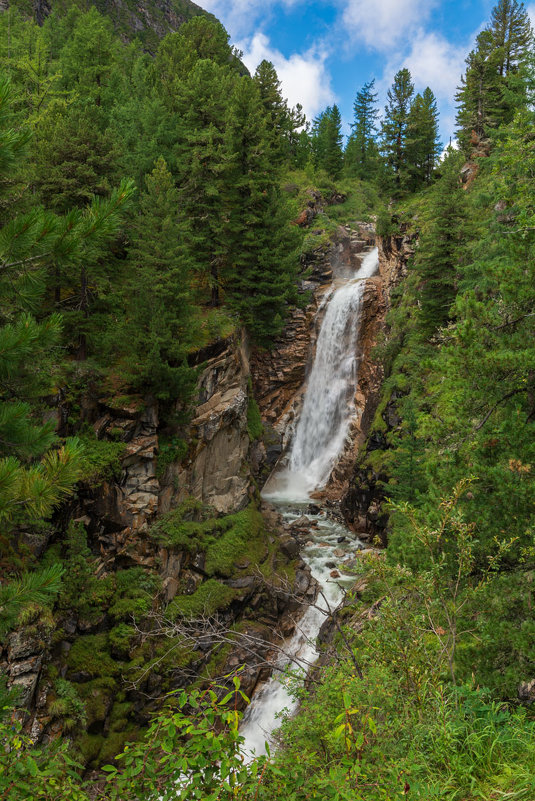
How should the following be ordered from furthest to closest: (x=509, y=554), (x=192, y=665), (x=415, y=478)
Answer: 1. (x=415, y=478)
2. (x=192, y=665)
3. (x=509, y=554)

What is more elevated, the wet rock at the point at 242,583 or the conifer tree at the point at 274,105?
the conifer tree at the point at 274,105

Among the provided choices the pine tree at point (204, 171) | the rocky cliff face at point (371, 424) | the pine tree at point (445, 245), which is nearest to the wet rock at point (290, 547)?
the rocky cliff face at point (371, 424)

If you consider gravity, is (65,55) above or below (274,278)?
above

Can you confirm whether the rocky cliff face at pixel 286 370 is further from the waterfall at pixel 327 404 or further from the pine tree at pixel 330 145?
the pine tree at pixel 330 145

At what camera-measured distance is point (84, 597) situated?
38.3ft

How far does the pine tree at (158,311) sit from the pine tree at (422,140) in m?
24.0

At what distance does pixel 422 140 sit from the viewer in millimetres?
31719

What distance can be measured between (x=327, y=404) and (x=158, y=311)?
14430mm

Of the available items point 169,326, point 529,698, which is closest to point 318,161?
point 169,326

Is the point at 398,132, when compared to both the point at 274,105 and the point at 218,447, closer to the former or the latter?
the point at 274,105

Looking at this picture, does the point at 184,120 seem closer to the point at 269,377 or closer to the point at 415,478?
the point at 269,377

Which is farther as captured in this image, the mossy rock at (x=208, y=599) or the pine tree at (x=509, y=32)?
the pine tree at (x=509, y=32)

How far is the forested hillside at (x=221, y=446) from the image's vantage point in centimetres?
376

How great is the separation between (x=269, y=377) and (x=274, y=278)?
6369 mm
